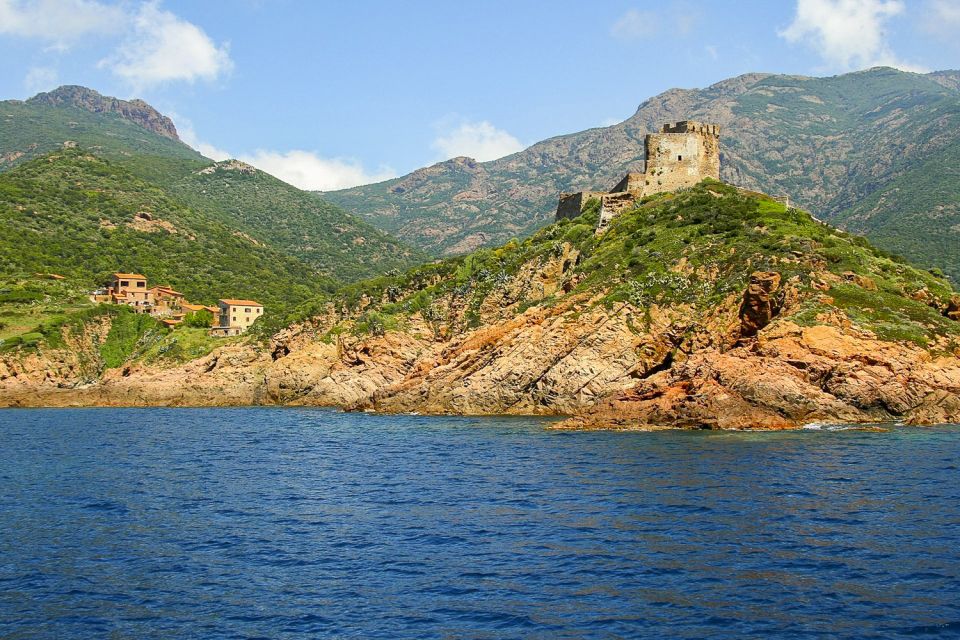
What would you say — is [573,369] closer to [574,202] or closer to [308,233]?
[574,202]

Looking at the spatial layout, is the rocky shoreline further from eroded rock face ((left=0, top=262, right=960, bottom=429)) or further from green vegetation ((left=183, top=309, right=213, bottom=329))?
green vegetation ((left=183, top=309, right=213, bottom=329))

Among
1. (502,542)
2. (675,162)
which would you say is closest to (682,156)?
(675,162)

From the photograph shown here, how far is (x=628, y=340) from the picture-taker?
5988 cm

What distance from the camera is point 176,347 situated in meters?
97.3

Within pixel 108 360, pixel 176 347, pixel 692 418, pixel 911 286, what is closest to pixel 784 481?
pixel 692 418

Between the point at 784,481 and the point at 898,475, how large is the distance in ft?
14.3

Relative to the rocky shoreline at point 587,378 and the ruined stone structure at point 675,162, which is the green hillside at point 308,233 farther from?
the ruined stone structure at point 675,162

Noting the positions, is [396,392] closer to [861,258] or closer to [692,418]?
[692,418]

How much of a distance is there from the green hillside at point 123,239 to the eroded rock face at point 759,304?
239ft

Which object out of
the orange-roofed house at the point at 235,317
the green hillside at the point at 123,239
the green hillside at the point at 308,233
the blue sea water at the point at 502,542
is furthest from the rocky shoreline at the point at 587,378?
the green hillside at the point at 308,233

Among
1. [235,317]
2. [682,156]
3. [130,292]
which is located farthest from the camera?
[130,292]

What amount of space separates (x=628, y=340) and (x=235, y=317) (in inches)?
2449

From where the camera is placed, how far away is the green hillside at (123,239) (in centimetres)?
12519

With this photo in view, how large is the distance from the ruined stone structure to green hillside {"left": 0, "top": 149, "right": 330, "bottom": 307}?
48811mm
